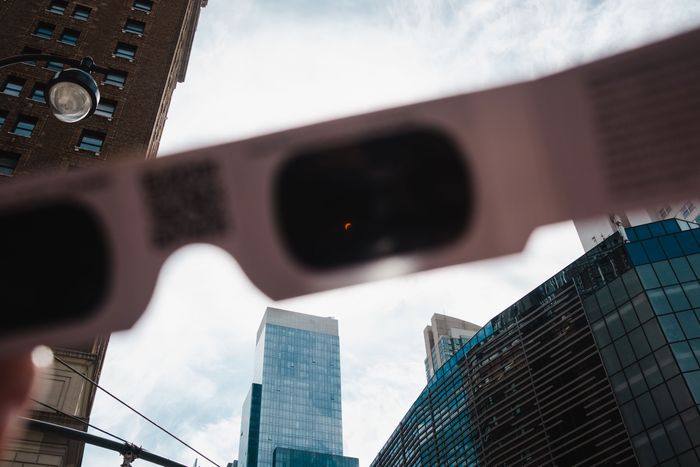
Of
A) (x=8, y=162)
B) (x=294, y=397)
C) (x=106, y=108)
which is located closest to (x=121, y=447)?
(x=8, y=162)

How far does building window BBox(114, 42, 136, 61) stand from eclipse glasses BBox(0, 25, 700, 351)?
103 feet

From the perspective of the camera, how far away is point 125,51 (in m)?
30.7

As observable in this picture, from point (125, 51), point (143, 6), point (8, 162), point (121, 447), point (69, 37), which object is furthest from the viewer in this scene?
point (143, 6)

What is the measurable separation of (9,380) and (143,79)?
31.7 meters

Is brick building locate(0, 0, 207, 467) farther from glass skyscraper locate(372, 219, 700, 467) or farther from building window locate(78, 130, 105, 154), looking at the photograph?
glass skyscraper locate(372, 219, 700, 467)

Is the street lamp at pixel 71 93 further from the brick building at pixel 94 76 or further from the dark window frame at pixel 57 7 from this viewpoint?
the dark window frame at pixel 57 7

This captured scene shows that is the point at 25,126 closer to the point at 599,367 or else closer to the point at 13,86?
the point at 13,86

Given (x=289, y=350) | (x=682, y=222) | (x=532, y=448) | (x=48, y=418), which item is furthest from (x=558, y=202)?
(x=289, y=350)

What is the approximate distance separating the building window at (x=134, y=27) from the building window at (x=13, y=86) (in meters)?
6.98

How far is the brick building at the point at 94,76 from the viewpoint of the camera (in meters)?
25.3

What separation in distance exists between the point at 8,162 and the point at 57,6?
39.3ft

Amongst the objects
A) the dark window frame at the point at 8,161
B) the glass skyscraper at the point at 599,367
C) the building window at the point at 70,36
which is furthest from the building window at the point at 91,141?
the glass skyscraper at the point at 599,367

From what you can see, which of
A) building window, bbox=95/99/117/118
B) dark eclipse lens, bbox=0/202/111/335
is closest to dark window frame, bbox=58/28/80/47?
building window, bbox=95/99/117/118

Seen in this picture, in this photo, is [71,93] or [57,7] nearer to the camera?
[71,93]
